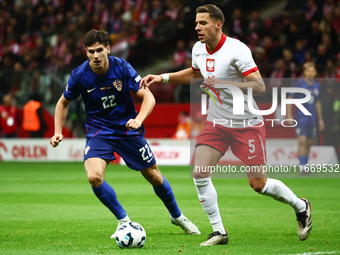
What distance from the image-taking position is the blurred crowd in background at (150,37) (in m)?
15.4

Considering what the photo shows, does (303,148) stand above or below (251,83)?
below

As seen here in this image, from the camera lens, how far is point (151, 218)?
7223 mm

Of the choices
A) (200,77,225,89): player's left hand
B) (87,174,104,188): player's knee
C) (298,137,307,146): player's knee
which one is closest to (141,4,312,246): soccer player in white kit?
(200,77,225,89): player's left hand

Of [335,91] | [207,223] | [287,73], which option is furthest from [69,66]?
[207,223]

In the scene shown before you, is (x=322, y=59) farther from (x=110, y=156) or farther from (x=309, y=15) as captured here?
(x=110, y=156)

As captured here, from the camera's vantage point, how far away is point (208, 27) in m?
5.44

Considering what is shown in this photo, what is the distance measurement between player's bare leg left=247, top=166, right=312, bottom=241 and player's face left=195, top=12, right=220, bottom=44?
4.54 feet

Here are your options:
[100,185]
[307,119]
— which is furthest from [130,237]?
[307,119]

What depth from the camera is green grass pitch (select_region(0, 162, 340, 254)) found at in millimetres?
5258

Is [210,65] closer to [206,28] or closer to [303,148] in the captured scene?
[206,28]

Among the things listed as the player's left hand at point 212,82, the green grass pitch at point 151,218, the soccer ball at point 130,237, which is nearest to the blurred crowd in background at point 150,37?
the green grass pitch at point 151,218

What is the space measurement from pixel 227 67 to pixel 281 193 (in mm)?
1374

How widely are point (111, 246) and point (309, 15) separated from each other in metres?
13.2

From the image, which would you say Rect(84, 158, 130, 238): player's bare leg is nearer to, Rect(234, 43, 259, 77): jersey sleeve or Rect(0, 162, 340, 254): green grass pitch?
Rect(0, 162, 340, 254): green grass pitch
